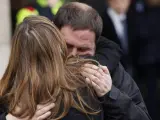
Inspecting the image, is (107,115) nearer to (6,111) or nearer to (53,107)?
(53,107)

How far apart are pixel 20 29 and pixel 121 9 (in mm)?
4249

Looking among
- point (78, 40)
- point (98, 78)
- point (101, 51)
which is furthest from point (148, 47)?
point (98, 78)

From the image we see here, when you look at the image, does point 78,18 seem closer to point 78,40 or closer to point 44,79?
point 78,40

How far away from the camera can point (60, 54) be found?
2.62 meters

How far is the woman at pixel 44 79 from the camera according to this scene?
2576 millimetres

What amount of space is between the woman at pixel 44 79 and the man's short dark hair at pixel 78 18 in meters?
0.34

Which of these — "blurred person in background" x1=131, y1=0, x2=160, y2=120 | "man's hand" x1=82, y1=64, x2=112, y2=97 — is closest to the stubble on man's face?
"man's hand" x1=82, y1=64, x2=112, y2=97

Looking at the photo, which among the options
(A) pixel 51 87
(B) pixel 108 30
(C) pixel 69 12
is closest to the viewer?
(A) pixel 51 87

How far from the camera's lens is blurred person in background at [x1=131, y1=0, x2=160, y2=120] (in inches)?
265

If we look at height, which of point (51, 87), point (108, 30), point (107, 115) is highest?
point (51, 87)

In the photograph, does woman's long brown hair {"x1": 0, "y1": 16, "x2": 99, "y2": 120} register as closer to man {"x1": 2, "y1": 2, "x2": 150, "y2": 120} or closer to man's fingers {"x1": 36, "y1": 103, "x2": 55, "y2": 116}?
man's fingers {"x1": 36, "y1": 103, "x2": 55, "y2": 116}

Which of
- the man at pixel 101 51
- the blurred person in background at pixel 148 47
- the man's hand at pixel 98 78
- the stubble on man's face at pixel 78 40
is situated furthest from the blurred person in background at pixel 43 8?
the man's hand at pixel 98 78

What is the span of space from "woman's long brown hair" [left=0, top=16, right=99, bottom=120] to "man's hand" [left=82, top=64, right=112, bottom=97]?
0.04 m

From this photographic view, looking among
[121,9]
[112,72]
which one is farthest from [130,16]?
[112,72]
